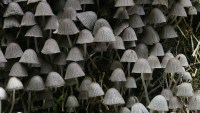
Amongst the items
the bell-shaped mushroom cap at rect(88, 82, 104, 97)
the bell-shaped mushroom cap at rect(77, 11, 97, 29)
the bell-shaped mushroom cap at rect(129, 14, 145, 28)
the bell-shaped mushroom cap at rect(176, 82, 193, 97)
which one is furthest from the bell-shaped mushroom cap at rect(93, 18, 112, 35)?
the bell-shaped mushroom cap at rect(176, 82, 193, 97)

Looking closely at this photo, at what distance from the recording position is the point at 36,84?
182 centimetres

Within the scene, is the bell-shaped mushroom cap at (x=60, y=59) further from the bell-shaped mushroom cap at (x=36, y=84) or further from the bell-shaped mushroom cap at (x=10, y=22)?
the bell-shaped mushroom cap at (x=10, y=22)

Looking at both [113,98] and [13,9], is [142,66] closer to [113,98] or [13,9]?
[113,98]

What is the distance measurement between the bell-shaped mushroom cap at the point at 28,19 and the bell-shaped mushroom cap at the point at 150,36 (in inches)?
22.3

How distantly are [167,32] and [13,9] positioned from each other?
0.81m

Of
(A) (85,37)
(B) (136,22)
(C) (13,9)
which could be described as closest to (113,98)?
(A) (85,37)

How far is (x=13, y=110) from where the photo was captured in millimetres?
2006

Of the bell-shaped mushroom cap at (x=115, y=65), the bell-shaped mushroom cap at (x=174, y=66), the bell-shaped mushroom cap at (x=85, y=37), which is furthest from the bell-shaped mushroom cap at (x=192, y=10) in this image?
the bell-shaped mushroom cap at (x=85, y=37)

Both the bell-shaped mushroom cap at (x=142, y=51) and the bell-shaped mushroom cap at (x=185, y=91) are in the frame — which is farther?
the bell-shaped mushroom cap at (x=142, y=51)

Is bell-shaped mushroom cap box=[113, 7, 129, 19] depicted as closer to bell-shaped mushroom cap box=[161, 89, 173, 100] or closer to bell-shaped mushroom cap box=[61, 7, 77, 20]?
bell-shaped mushroom cap box=[61, 7, 77, 20]

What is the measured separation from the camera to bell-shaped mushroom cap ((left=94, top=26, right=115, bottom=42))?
71.4 inches

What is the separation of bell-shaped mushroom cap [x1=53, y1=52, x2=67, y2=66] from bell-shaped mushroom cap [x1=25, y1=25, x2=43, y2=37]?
13cm

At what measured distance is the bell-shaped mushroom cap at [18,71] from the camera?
1819 millimetres

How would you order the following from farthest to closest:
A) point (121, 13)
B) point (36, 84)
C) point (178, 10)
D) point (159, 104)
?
point (178, 10), point (121, 13), point (36, 84), point (159, 104)
